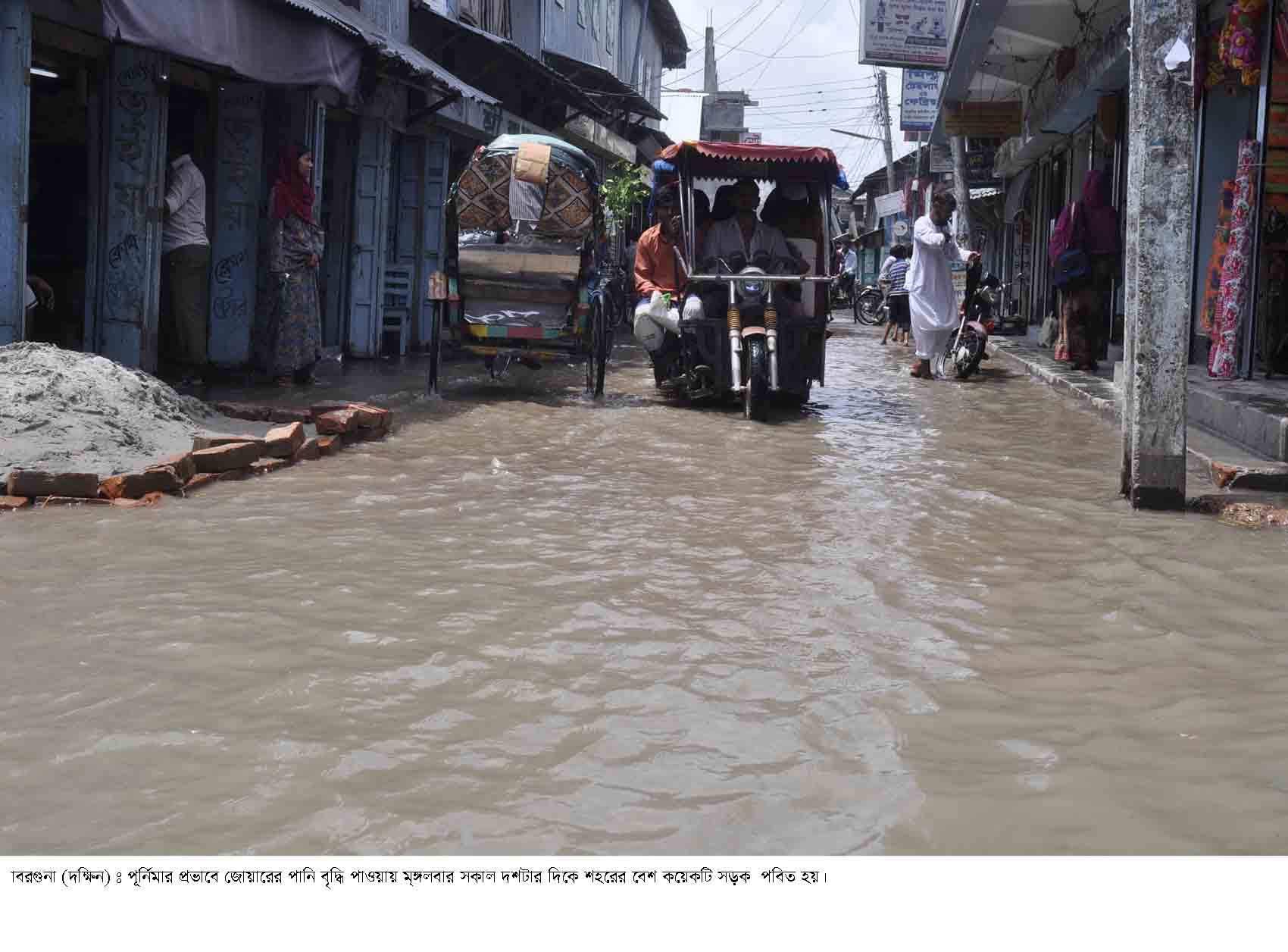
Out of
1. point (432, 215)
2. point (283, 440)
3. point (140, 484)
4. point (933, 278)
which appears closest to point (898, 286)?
point (933, 278)

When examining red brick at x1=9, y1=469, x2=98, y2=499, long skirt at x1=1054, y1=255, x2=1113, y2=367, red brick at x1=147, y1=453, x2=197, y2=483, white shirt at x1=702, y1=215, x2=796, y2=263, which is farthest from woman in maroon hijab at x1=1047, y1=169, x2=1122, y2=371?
red brick at x1=9, y1=469, x2=98, y2=499

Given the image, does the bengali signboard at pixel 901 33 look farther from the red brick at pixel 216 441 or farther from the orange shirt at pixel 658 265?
the red brick at pixel 216 441

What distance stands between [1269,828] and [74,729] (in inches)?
101

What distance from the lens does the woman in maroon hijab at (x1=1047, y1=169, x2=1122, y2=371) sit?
13.2 m

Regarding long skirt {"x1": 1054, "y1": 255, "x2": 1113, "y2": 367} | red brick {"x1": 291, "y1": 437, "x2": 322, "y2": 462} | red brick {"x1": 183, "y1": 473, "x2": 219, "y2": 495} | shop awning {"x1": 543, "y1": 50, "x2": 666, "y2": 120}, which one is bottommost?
red brick {"x1": 183, "y1": 473, "x2": 219, "y2": 495}

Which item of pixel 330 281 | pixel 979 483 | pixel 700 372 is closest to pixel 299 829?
pixel 979 483

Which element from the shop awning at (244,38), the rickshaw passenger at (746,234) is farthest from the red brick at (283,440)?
the rickshaw passenger at (746,234)

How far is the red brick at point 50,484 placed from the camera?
5.94 metres

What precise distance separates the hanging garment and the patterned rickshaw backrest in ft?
15.8

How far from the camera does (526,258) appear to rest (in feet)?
36.6

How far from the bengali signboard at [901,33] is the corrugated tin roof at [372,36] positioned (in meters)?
13.9

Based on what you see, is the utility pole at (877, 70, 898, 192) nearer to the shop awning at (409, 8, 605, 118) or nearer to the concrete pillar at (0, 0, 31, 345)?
the shop awning at (409, 8, 605, 118)

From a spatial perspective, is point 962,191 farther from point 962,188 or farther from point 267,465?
point 267,465

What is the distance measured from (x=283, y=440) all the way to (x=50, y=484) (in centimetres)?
151
